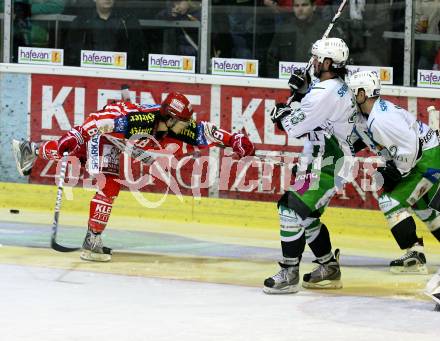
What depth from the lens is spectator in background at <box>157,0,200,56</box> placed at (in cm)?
1019

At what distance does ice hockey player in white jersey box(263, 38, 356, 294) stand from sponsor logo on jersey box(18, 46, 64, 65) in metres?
3.46

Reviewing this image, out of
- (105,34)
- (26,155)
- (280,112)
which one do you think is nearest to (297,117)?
(280,112)

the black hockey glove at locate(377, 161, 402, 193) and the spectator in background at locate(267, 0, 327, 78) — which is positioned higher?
the spectator in background at locate(267, 0, 327, 78)

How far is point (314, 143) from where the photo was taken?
7.45 metres

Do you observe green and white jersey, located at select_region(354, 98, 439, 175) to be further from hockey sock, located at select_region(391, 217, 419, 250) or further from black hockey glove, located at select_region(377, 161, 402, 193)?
hockey sock, located at select_region(391, 217, 419, 250)

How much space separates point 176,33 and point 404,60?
71.1 inches

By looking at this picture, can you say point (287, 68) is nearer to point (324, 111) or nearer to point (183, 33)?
point (183, 33)

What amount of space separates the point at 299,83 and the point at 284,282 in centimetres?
112

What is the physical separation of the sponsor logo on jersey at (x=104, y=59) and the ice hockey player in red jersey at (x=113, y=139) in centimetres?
197

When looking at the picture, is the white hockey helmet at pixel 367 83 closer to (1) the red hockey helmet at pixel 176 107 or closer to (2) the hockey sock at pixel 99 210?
(1) the red hockey helmet at pixel 176 107

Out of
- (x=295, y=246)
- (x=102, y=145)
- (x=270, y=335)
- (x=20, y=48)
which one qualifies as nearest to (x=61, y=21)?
(x=20, y=48)

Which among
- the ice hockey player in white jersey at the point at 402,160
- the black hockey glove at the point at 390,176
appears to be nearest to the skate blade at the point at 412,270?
the ice hockey player in white jersey at the point at 402,160

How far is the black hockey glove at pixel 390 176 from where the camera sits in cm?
797

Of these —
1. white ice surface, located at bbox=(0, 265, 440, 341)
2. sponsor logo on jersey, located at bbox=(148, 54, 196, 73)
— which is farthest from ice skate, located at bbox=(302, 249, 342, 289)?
sponsor logo on jersey, located at bbox=(148, 54, 196, 73)
